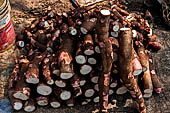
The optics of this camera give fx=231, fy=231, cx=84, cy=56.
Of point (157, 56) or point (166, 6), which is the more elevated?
point (166, 6)

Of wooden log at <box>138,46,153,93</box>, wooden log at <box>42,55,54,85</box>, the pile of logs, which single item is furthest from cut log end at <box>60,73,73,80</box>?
wooden log at <box>138,46,153,93</box>

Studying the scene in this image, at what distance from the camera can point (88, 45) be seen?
374cm

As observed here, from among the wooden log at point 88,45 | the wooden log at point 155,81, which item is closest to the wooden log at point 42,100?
the wooden log at point 88,45

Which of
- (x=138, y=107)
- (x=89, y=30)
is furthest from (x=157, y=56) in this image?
(x=89, y=30)

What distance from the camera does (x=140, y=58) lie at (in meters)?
4.06

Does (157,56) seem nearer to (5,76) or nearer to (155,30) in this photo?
(155,30)

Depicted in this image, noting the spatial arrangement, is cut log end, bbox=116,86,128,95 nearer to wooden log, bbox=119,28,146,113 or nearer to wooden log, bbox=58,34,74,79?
wooden log, bbox=119,28,146,113

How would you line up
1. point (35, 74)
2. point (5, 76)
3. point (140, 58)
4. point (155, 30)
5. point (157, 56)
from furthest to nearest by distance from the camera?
point (155, 30), point (157, 56), point (5, 76), point (140, 58), point (35, 74)

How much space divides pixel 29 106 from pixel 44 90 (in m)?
0.36

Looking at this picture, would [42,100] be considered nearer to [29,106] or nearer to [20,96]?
[29,106]

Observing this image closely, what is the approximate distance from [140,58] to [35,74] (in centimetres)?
182

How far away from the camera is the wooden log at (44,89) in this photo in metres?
3.74

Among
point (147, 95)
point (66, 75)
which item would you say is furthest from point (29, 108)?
point (147, 95)

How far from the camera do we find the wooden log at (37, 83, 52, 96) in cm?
374
